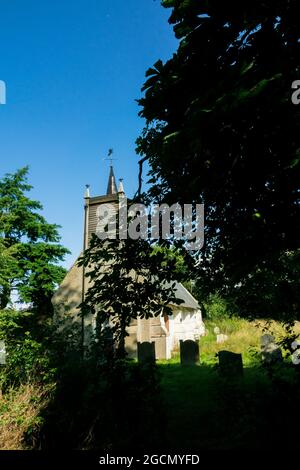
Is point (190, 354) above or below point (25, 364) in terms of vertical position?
below

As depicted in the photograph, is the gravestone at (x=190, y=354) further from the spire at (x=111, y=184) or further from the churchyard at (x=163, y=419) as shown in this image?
the spire at (x=111, y=184)

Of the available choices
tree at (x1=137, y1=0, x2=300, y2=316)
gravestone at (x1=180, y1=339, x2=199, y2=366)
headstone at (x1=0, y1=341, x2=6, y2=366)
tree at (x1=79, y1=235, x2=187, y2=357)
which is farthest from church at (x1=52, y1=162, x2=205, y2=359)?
tree at (x1=137, y1=0, x2=300, y2=316)

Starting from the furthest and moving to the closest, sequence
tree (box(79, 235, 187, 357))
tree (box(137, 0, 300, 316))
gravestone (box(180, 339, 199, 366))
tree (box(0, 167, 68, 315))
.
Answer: tree (box(0, 167, 68, 315)) → gravestone (box(180, 339, 199, 366)) → tree (box(79, 235, 187, 357)) → tree (box(137, 0, 300, 316))

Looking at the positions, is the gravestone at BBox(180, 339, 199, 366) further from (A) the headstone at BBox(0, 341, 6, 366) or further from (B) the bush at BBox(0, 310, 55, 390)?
(A) the headstone at BBox(0, 341, 6, 366)

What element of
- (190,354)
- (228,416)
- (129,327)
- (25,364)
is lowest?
(228,416)

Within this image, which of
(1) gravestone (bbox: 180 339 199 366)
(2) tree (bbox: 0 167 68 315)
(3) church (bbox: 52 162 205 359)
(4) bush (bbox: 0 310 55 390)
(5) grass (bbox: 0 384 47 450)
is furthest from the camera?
(2) tree (bbox: 0 167 68 315)

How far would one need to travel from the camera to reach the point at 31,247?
96.2ft

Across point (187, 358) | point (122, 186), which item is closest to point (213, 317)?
point (122, 186)

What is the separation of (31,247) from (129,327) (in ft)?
50.1

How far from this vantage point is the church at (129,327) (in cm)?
1889

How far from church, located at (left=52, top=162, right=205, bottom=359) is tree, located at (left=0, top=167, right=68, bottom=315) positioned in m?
6.43

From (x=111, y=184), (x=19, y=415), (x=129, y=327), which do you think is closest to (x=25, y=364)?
(x=19, y=415)
